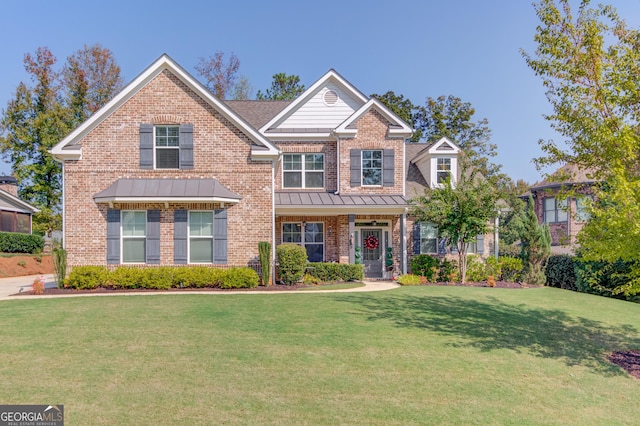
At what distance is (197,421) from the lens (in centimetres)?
494

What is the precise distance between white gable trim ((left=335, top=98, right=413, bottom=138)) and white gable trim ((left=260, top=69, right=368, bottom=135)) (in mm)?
985

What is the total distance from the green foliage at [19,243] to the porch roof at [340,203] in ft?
61.9

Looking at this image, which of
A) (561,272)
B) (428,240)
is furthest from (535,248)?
(428,240)

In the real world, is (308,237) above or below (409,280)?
above

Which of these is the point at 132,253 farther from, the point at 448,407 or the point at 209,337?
the point at 448,407

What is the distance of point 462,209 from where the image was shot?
697 inches

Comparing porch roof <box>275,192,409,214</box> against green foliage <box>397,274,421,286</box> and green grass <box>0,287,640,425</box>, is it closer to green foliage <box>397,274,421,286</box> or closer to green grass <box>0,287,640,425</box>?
green foliage <box>397,274,421,286</box>

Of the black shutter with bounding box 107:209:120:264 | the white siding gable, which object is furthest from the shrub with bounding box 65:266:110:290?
the white siding gable

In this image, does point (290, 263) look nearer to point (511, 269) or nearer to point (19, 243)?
point (511, 269)

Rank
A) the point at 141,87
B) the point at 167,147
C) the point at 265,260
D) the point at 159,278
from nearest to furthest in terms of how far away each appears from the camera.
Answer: the point at 159,278
the point at 265,260
the point at 141,87
the point at 167,147

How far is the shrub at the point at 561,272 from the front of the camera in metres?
19.0

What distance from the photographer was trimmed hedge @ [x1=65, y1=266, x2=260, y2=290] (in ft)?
48.7

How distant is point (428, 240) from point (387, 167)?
3880 mm

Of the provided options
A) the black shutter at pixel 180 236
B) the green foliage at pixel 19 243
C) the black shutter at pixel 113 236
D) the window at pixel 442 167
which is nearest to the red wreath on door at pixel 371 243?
the window at pixel 442 167
